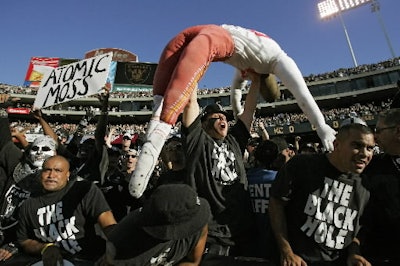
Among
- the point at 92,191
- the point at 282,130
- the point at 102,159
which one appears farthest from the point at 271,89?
the point at 282,130

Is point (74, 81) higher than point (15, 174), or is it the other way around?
point (74, 81)

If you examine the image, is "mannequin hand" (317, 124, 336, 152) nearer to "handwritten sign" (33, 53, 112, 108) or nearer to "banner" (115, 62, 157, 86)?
"handwritten sign" (33, 53, 112, 108)

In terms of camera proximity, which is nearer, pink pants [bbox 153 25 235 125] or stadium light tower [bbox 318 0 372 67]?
pink pants [bbox 153 25 235 125]

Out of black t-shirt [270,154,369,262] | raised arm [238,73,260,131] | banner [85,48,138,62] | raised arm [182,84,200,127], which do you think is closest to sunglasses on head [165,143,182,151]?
raised arm [238,73,260,131]

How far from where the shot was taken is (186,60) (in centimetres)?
214

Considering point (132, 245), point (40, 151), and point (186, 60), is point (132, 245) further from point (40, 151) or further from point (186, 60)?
point (40, 151)

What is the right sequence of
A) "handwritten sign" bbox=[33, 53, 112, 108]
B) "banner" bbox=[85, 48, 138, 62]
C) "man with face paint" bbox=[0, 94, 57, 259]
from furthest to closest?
"banner" bbox=[85, 48, 138, 62]
"handwritten sign" bbox=[33, 53, 112, 108]
"man with face paint" bbox=[0, 94, 57, 259]

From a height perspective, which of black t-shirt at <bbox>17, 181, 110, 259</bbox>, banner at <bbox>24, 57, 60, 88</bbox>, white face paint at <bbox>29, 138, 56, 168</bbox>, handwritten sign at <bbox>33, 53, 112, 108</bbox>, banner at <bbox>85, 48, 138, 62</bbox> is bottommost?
black t-shirt at <bbox>17, 181, 110, 259</bbox>

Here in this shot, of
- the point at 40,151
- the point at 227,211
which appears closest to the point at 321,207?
the point at 227,211


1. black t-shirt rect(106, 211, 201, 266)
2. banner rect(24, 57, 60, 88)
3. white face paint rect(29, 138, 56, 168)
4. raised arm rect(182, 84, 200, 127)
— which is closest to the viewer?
black t-shirt rect(106, 211, 201, 266)

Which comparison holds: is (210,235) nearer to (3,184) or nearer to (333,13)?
(3,184)

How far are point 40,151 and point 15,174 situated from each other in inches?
13.7

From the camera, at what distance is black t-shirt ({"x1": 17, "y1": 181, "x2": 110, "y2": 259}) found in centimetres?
248

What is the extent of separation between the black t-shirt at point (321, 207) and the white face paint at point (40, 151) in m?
2.61
